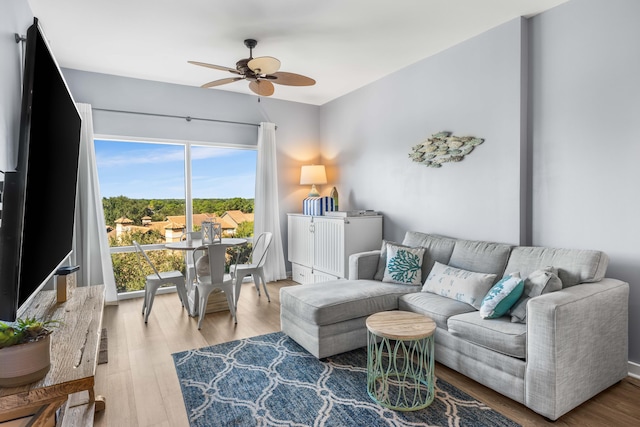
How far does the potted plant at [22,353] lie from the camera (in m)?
1.19

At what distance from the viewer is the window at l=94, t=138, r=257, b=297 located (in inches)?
174

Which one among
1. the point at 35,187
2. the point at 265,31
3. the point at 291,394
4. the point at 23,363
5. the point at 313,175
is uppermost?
the point at 265,31

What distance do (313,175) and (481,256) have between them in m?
2.75

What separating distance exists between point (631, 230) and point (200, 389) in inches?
118

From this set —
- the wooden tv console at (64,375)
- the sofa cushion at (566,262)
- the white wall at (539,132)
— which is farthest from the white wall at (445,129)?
the wooden tv console at (64,375)

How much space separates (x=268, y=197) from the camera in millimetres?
5148

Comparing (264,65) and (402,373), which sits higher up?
(264,65)

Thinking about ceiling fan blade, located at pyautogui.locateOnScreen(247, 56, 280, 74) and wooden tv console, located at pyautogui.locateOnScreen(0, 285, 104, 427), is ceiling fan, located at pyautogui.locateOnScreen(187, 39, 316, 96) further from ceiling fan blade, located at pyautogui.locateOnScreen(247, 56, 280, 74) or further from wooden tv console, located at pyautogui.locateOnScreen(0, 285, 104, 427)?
wooden tv console, located at pyautogui.locateOnScreen(0, 285, 104, 427)

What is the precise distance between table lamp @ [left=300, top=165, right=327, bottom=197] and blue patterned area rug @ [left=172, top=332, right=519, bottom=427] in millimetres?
2678

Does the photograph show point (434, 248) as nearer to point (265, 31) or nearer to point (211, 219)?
point (265, 31)

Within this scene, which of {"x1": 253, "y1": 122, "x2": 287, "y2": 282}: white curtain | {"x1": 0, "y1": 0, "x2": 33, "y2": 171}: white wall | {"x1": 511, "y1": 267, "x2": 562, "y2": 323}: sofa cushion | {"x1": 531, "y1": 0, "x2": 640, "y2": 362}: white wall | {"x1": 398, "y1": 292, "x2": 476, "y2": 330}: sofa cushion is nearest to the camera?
{"x1": 0, "y1": 0, "x2": 33, "y2": 171}: white wall

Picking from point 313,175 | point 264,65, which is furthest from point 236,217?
point 264,65

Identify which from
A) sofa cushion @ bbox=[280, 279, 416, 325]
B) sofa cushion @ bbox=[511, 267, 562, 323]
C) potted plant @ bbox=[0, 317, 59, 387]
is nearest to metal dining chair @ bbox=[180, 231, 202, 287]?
sofa cushion @ bbox=[280, 279, 416, 325]

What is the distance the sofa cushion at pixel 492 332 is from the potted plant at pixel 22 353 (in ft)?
7.16
